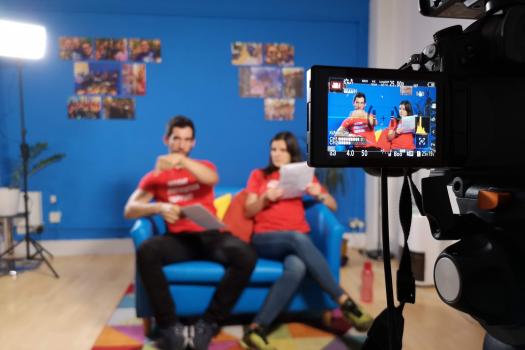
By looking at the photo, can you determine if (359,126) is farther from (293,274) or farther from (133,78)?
(133,78)

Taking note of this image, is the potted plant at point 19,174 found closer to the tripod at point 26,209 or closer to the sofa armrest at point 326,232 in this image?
the tripod at point 26,209

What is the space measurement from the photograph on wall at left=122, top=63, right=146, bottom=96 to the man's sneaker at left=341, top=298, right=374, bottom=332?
2.44 m

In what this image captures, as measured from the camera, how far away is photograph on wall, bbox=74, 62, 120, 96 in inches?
138

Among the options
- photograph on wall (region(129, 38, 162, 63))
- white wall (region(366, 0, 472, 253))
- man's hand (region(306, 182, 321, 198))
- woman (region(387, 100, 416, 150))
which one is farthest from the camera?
photograph on wall (region(129, 38, 162, 63))

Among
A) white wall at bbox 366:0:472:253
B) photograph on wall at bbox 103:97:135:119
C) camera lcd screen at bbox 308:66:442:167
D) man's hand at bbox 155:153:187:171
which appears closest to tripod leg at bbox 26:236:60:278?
photograph on wall at bbox 103:97:135:119

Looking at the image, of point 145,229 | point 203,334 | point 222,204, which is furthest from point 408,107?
point 222,204

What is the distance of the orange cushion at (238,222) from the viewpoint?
243 cm

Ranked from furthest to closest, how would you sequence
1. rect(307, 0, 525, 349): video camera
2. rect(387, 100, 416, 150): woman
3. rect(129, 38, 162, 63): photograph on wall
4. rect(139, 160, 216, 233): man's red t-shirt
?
rect(129, 38, 162, 63): photograph on wall < rect(139, 160, 216, 233): man's red t-shirt < rect(387, 100, 416, 150): woman < rect(307, 0, 525, 349): video camera

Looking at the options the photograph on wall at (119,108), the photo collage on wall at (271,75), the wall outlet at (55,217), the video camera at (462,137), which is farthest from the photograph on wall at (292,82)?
the video camera at (462,137)

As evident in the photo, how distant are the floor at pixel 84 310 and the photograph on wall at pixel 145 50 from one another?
1631 mm

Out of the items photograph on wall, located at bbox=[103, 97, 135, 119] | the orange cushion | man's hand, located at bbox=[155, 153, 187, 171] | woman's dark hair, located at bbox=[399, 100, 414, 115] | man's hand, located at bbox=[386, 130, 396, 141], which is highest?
photograph on wall, located at bbox=[103, 97, 135, 119]

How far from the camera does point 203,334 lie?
194 cm

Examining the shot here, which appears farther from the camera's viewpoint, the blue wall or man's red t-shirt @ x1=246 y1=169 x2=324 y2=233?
the blue wall

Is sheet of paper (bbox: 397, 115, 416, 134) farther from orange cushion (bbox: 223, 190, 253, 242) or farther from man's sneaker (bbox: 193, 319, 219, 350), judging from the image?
orange cushion (bbox: 223, 190, 253, 242)
